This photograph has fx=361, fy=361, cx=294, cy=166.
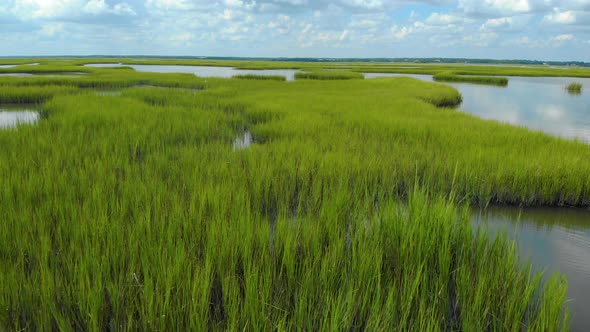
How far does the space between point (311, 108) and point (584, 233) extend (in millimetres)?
8004

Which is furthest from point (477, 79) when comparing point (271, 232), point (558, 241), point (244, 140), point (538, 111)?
point (271, 232)

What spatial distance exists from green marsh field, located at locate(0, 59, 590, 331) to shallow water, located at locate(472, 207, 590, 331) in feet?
0.74

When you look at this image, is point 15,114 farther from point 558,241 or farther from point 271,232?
point 558,241

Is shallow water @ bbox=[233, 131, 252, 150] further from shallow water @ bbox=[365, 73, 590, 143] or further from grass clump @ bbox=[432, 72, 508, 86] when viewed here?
grass clump @ bbox=[432, 72, 508, 86]

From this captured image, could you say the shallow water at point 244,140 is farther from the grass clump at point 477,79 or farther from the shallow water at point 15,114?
the grass clump at point 477,79

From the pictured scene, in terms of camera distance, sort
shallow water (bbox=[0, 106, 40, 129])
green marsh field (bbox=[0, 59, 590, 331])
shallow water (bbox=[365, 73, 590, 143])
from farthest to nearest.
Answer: shallow water (bbox=[365, 73, 590, 143]) < shallow water (bbox=[0, 106, 40, 129]) < green marsh field (bbox=[0, 59, 590, 331])

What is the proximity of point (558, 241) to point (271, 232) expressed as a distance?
3.23 metres

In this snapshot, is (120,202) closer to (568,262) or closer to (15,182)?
(15,182)

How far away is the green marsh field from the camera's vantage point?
207 centimetres

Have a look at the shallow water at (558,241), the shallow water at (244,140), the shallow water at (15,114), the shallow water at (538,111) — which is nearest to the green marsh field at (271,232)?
the shallow water at (558,241)

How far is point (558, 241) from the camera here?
13.3ft

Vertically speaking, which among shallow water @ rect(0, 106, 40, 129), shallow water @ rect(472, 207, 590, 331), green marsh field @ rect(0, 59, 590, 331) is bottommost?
shallow water @ rect(472, 207, 590, 331)

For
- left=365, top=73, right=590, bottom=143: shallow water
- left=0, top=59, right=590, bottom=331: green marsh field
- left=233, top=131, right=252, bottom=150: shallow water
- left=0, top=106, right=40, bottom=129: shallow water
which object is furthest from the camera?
left=365, top=73, right=590, bottom=143: shallow water

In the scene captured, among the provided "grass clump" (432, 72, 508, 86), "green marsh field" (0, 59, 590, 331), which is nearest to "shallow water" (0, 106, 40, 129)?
"green marsh field" (0, 59, 590, 331)
